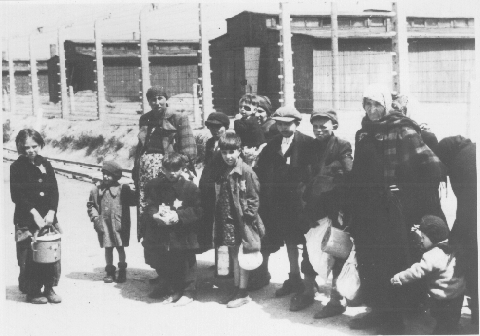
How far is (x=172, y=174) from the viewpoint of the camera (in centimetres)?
462

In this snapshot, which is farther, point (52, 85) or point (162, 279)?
point (52, 85)

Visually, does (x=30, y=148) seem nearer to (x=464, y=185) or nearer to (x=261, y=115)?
(x=261, y=115)

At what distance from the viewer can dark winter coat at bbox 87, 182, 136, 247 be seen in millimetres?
5219

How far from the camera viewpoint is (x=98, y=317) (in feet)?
14.4

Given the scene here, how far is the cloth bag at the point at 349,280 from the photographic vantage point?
13.1 feet

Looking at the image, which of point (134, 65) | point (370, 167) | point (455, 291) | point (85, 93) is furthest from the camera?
point (134, 65)

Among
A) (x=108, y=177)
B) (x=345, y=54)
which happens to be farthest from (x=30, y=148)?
(x=345, y=54)

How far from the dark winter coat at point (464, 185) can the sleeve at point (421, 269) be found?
202 mm

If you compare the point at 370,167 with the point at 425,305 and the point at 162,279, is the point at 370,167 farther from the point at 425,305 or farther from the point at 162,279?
the point at 162,279

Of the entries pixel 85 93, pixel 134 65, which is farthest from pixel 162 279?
pixel 134 65

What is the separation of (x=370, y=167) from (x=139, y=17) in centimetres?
701

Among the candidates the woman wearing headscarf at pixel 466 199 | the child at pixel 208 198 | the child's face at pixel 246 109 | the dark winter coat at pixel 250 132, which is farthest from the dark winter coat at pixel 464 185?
the child at pixel 208 198

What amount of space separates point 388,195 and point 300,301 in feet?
3.64

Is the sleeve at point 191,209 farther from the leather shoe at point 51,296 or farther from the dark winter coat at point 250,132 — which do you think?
the leather shoe at point 51,296
